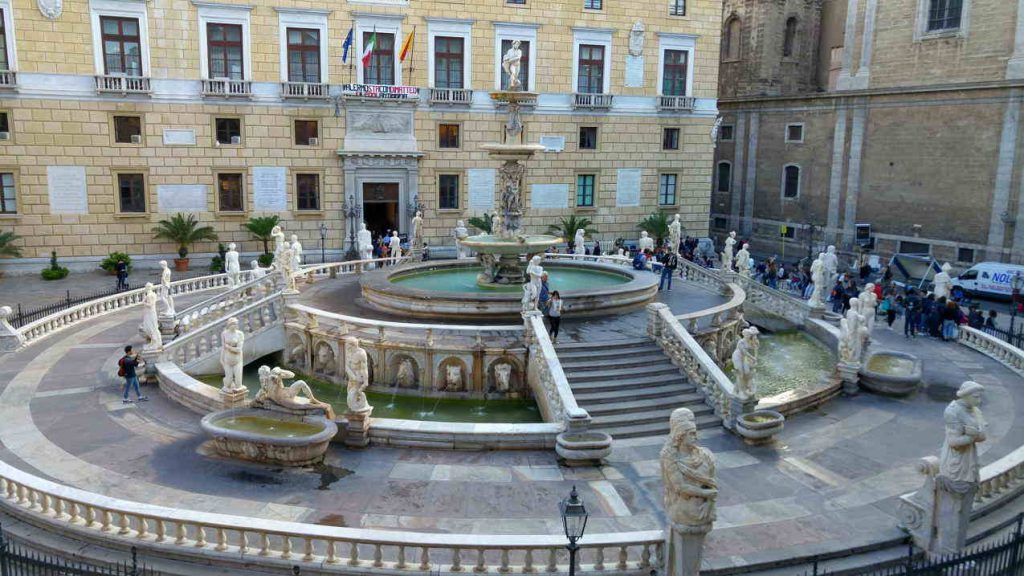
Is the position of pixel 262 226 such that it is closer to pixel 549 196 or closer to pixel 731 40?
pixel 549 196

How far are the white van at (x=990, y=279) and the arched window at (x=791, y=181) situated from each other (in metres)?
13.4

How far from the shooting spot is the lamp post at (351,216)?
37062mm

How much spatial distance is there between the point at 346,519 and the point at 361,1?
97.7 ft

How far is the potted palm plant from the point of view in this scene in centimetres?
3438

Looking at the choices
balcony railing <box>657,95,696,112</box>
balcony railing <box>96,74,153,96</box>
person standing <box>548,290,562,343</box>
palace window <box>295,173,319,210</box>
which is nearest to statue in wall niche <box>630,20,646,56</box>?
balcony railing <box>657,95,696,112</box>

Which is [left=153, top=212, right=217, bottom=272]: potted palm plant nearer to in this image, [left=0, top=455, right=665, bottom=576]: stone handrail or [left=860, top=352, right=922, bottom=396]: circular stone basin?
[left=0, top=455, right=665, bottom=576]: stone handrail

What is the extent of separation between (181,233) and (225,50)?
328 inches

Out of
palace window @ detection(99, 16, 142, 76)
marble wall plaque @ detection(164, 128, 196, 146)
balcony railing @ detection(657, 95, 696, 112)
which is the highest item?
palace window @ detection(99, 16, 142, 76)

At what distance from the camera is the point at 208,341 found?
20531 millimetres

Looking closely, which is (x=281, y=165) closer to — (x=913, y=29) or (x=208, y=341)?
(x=208, y=341)

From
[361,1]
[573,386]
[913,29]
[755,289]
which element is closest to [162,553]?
[573,386]

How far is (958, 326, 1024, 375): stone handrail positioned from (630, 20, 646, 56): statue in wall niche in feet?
73.5

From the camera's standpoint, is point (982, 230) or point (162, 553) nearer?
point (162, 553)

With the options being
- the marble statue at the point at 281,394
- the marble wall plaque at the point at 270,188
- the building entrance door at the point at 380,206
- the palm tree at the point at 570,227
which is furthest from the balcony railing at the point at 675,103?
the marble statue at the point at 281,394
